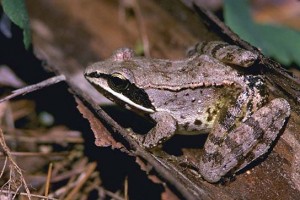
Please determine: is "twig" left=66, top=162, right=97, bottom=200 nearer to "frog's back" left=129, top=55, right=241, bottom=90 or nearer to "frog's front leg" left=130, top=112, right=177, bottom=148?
"frog's front leg" left=130, top=112, right=177, bottom=148

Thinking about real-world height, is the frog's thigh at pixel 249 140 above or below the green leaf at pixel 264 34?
below

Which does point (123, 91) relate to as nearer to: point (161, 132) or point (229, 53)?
point (161, 132)

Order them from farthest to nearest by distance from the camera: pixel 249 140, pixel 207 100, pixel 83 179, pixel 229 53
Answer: pixel 83 179, pixel 207 100, pixel 229 53, pixel 249 140

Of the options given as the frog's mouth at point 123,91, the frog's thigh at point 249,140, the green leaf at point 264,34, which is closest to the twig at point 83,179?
the frog's mouth at point 123,91

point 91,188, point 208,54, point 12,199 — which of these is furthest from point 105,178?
point 208,54

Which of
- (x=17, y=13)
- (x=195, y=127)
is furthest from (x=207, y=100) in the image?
(x=17, y=13)

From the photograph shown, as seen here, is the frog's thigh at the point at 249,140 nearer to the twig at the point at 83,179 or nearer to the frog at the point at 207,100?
the frog at the point at 207,100

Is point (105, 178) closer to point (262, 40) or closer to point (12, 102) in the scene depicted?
point (12, 102)

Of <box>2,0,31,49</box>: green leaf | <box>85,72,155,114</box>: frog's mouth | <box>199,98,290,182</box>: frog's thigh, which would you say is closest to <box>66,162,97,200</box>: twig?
<box>85,72,155,114</box>: frog's mouth

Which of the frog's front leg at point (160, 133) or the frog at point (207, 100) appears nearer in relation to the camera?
the frog at point (207, 100)
